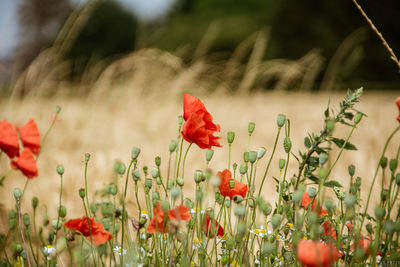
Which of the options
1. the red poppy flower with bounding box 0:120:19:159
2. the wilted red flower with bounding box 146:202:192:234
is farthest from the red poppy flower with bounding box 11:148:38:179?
the wilted red flower with bounding box 146:202:192:234

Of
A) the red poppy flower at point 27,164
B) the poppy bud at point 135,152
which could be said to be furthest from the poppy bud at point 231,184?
the red poppy flower at point 27,164

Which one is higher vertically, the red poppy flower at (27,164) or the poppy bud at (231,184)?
the poppy bud at (231,184)

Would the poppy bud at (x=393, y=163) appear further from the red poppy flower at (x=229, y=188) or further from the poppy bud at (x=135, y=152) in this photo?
the poppy bud at (x=135, y=152)

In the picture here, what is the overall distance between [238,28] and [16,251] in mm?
8275

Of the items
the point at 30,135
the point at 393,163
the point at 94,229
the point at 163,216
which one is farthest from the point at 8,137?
the point at 393,163

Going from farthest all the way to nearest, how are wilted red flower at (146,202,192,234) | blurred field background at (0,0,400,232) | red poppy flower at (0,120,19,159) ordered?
1. blurred field background at (0,0,400,232)
2. red poppy flower at (0,120,19,159)
3. wilted red flower at (146,202,192,234)

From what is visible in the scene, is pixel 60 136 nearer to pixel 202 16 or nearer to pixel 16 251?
pixel 16 251

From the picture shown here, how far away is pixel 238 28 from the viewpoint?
28.1 ft

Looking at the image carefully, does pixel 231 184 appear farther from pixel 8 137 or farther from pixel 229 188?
pixel 8 137

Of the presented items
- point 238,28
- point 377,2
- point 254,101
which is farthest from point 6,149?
point 238,28

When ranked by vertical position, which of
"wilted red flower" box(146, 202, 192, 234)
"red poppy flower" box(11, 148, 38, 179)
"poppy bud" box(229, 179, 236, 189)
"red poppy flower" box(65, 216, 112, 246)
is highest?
"poppy bud" box(229, 179, 236, 189)

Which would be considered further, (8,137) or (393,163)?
(8,137)

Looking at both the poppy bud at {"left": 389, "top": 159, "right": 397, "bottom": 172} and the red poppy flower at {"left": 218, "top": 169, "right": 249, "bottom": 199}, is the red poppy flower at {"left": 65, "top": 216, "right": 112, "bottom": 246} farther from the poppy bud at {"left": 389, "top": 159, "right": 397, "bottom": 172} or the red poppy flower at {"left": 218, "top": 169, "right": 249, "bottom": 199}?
the poppy bud at {"left": 389, "top": 159, "right": 397, "bottom": 172}

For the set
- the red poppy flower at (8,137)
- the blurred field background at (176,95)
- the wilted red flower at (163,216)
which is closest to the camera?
the wilted red flower at (163,216)
